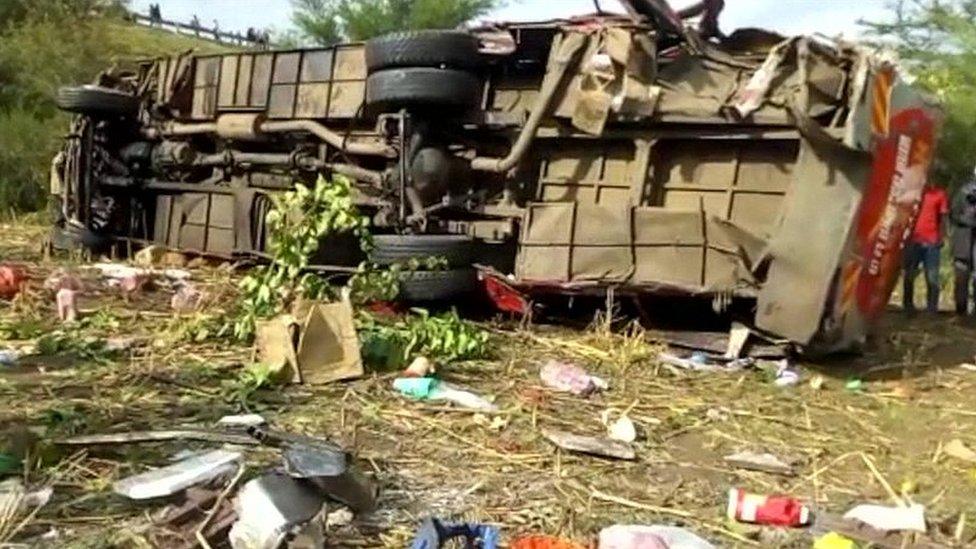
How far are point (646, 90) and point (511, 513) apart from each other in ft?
13.2

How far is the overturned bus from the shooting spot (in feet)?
21.6

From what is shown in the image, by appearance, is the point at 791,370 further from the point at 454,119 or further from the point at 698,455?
the point at 454,119

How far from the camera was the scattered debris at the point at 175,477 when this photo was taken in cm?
371

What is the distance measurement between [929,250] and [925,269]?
28 cm

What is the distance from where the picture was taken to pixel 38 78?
22.5 meters

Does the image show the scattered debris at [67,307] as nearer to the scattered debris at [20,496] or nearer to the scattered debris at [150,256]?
the scattered debris at [150,256]

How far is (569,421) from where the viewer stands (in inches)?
212

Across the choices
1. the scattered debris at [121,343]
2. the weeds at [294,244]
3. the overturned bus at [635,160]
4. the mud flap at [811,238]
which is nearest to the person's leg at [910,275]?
the overturned bus at [635,160]

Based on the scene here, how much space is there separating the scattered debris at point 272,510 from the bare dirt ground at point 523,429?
0.53ft

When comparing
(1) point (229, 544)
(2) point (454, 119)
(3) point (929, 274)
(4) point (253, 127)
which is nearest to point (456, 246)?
(2) point (454, 119)

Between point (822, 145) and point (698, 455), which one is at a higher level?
point (822, 145)

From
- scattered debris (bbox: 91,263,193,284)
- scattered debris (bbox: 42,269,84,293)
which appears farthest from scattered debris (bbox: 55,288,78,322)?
scattered debris (bbox: 91,263,193,284)

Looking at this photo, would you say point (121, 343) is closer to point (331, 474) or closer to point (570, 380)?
point (570, 380)

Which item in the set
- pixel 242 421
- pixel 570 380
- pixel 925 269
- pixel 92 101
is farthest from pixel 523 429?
pixel 92 101
